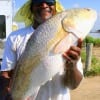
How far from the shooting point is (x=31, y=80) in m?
3.45

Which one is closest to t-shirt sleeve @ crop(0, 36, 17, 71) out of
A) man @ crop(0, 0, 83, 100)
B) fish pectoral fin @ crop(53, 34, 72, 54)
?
man @ crop(0, 0, 83, 100)

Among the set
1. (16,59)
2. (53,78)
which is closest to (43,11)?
(16,59)

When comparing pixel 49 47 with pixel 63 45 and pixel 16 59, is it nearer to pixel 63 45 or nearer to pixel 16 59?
pixel 63 45

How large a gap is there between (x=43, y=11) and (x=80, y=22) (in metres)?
0.67

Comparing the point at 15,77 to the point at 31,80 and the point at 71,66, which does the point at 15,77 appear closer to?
the point at 31,80

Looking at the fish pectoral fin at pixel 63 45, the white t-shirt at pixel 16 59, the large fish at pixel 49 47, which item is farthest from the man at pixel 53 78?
the fish pectoral fin at pixel 63 45

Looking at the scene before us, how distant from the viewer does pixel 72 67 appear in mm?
3627

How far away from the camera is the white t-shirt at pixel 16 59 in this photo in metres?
3.81

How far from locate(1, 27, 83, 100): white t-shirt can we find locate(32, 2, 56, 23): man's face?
0.51 ft

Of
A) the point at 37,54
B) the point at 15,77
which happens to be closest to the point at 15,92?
the point at 15,77

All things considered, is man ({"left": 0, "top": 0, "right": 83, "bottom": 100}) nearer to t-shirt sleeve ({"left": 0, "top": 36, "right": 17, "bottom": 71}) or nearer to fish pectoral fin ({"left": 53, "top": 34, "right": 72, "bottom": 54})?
t-shirt sleeve ({"left": 0, "top": 36, "right": 17, "bottom": 71})

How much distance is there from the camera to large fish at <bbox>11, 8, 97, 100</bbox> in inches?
127

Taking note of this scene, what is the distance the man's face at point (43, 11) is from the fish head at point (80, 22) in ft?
1.78

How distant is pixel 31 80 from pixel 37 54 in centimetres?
25
